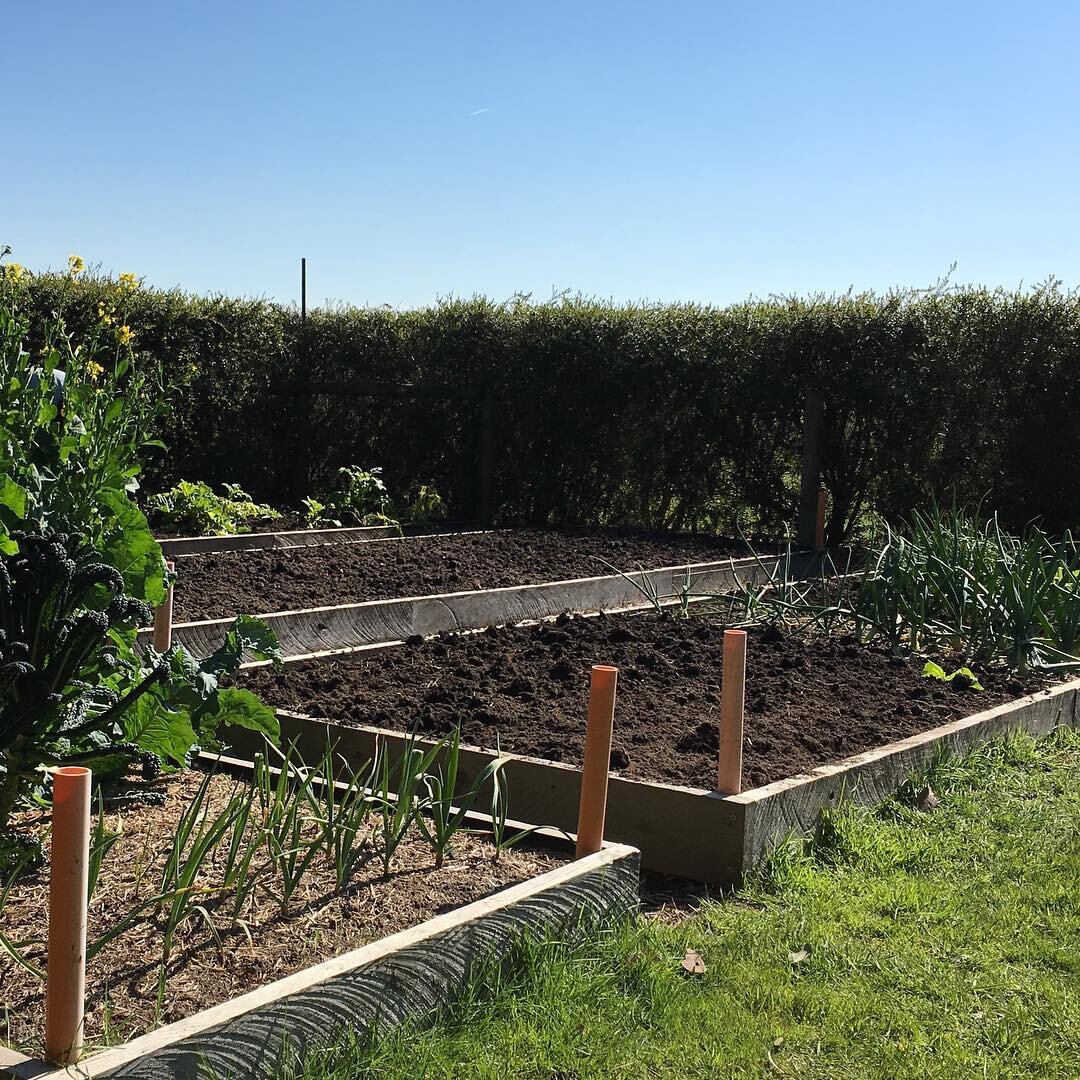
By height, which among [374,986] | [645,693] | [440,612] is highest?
Result: [440,612]

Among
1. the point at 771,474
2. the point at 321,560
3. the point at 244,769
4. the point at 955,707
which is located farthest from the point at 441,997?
the point at 771,474

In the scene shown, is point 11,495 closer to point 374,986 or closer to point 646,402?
point 374,986

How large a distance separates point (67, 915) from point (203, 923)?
78 cm

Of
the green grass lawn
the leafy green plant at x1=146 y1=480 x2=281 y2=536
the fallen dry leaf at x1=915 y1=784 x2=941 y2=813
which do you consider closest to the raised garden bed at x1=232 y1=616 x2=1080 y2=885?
the fallen dry leaf at x1=915 y1=784 x2=941 y2=813

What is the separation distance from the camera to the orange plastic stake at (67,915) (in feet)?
7.72

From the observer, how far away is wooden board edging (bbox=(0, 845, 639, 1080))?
2.46 meters

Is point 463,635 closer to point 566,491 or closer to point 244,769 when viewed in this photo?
point 244,769

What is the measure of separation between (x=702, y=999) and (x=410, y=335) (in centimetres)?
1093

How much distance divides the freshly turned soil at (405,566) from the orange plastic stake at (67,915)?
4.63 metres

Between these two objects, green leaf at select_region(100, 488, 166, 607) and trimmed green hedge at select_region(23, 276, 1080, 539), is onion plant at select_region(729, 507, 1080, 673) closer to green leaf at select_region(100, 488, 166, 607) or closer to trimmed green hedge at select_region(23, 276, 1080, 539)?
trimmed green hedge at select_region(23, 276, 1080, 539)

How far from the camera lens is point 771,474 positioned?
11758 millimetres

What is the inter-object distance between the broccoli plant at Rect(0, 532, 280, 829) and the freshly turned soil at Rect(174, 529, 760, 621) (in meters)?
3.36

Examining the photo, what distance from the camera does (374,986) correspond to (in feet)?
9.36

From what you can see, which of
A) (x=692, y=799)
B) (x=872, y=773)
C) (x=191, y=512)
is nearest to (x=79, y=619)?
(x=692, y=799)
